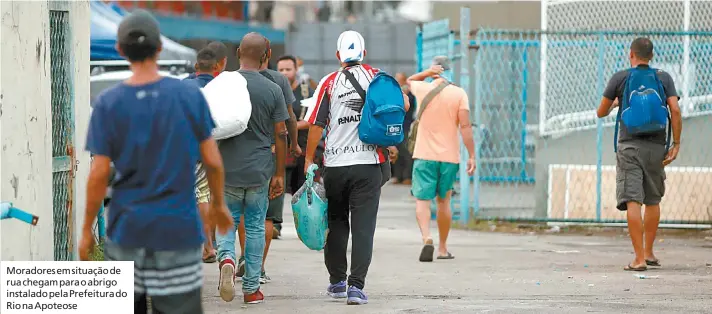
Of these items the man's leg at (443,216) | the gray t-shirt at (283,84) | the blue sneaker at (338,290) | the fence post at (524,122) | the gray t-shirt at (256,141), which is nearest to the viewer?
the gray t-shirt at (256,141)

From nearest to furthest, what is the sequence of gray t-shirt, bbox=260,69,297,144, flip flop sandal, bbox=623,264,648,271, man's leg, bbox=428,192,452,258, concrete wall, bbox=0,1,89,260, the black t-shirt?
1. concrete wall, bbox=0,1,89,260
2. gray t-shirt, bbox=260,69,297,144
3. flip flop sandal, bbox=623,264,648,271
4. man's leg, bbox=428,192,452,258
5. the black t-shirt

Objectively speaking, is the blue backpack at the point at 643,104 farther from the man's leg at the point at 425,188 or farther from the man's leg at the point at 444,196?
the man's leg at the point at 425,188

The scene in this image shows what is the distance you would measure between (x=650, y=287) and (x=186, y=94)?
17.2 ft

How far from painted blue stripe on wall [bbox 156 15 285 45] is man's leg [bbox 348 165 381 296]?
24182 millimetres

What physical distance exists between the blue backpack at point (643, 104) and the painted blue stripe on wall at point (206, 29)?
22914mm

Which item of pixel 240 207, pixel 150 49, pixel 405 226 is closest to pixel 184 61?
pixel 405 226

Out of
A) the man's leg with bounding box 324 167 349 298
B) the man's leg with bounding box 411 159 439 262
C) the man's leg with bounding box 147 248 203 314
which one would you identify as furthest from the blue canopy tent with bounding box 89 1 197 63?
the man's leg with bounding box 147 248 203 314

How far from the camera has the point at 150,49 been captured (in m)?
5.07

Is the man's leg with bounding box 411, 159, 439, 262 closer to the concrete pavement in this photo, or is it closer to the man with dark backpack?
the concrete pavement

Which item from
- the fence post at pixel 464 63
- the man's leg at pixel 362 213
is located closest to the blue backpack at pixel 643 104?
the man's leg at pixel 362 213

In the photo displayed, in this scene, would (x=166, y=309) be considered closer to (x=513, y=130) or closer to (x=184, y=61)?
(x=184, y=61)

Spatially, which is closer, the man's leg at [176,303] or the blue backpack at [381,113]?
the man's leg at [176,303]

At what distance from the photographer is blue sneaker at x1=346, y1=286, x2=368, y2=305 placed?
27.1 feet

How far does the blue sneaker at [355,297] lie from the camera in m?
8.27
